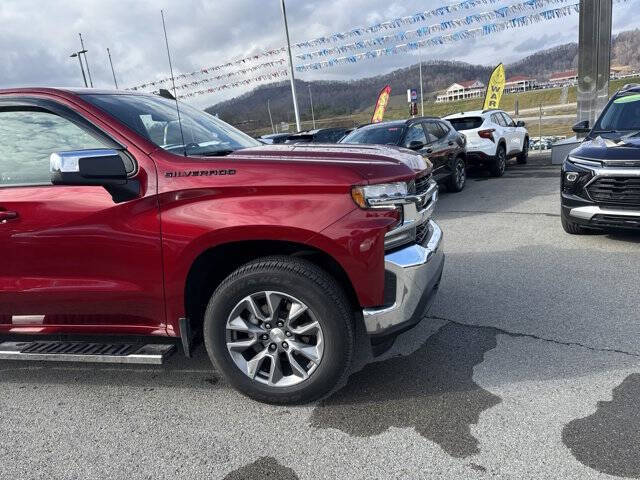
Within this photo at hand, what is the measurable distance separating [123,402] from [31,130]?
1.77 metres

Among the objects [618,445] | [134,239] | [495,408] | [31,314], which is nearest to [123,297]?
[134,239]

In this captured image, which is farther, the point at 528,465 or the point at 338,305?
the point at 338,305

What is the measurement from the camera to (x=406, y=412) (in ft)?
9.33

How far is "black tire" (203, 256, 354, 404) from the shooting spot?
273 cm

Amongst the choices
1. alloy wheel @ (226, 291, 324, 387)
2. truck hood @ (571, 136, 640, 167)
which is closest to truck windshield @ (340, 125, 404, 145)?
truck hood @ (571, 136, 640, 167)

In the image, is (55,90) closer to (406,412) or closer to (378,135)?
A: (406,412)

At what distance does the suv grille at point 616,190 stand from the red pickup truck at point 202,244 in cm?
308

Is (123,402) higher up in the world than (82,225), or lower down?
lower down

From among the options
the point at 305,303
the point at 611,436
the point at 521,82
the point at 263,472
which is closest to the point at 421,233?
the point at 305,303

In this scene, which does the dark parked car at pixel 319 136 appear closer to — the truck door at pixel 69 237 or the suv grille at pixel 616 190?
the suv grille at pixel 616 190

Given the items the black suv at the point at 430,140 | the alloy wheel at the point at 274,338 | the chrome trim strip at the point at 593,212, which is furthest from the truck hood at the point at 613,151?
the alloy wheel at the point at 274,338

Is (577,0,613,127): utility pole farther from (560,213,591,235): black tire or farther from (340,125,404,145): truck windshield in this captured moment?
(560,213,591,235): black tire

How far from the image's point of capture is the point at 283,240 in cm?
274

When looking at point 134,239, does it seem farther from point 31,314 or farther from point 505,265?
point 505,265
